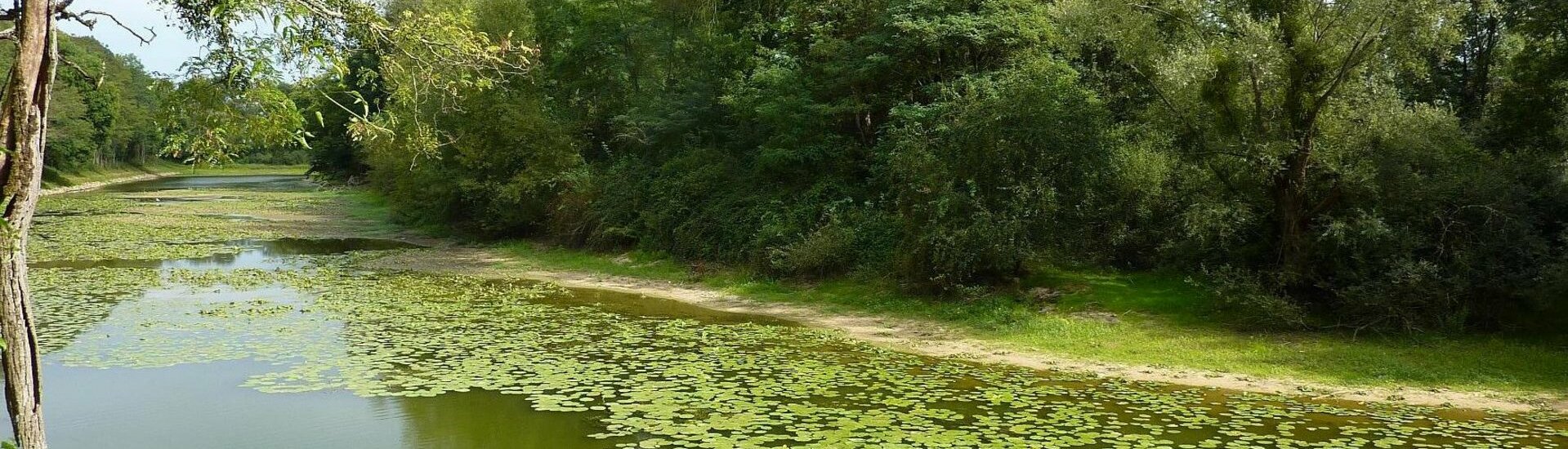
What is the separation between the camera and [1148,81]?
1778 centimetres

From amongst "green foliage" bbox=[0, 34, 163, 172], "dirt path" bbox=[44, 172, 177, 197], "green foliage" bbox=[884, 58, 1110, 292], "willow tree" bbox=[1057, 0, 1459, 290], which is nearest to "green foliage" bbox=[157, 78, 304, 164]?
"green foliage" bbox=[884, 58, 1110, 292]

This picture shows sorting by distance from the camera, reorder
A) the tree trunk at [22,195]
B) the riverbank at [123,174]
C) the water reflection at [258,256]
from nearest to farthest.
A: the tree trunk at [22,195]
the water reflection at [258,256]
the riverbank at [123,174]

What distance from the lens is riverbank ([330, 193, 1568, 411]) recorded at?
41.4 ft

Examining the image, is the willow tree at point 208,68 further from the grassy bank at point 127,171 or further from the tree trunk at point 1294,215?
the grassy bank at point 127,171

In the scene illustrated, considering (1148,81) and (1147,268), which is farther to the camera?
(1147,268)

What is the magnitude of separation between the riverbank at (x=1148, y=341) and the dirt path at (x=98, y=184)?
51.4 metres

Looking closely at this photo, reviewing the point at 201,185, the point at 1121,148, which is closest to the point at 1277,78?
the point at 1121,148

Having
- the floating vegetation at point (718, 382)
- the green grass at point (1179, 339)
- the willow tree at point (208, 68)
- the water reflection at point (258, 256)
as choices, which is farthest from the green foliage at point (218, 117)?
the water reflection at point (258, 256)

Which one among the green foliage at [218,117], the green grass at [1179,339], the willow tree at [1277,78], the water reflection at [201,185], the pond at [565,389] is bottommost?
the pond at [565,389]

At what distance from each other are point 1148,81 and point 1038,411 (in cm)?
868

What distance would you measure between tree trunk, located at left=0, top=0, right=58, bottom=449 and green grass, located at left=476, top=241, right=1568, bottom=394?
12333mm

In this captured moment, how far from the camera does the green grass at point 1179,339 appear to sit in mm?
12992

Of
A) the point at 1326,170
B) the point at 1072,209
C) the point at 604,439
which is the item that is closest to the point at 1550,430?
the point at 1326,170

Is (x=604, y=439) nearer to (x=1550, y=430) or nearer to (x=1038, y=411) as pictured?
(x=1038, y=411)
